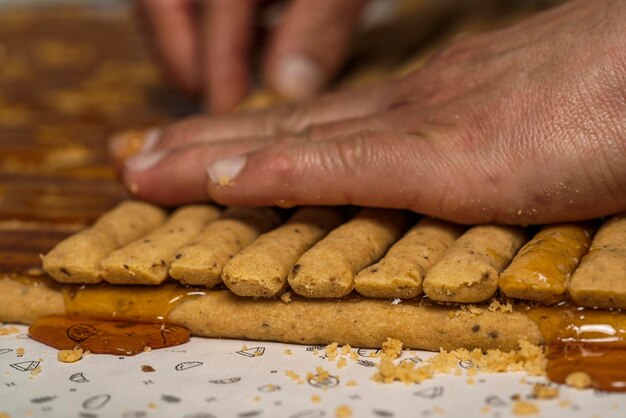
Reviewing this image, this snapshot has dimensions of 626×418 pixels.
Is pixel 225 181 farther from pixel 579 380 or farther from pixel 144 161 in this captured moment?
pixel 579 380

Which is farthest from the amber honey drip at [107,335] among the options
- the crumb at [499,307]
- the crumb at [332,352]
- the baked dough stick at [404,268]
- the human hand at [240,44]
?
the human hand at [240,44]

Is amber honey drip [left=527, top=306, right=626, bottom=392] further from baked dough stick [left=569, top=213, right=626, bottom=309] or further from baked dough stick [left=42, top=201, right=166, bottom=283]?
baked dough stick [left=42, top=201, right=166, bottom=283]

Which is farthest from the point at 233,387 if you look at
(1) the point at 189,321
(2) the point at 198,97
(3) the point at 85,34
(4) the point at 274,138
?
(3) the point at 85,34

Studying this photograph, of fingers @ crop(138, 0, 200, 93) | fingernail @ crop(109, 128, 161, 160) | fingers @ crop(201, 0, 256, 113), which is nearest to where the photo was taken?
fingernail @ crop(109, 128, 161, 160)

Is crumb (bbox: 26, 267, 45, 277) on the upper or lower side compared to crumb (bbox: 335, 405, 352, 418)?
upper

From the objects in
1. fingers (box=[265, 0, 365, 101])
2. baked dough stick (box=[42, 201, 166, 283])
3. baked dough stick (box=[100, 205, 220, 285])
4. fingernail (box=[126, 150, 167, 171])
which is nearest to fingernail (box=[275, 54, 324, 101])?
fingers (box=[265, 0, 365, 101])

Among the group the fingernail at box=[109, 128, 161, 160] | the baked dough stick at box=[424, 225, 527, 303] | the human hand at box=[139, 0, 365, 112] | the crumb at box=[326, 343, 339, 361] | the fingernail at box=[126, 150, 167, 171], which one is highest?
the human hand at box=[139, 0, 365, 112]

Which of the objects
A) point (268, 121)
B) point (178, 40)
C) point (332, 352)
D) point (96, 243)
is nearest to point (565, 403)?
point (332, 352)
